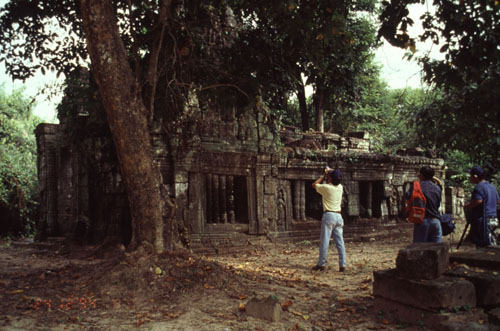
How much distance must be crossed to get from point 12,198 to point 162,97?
11.0m

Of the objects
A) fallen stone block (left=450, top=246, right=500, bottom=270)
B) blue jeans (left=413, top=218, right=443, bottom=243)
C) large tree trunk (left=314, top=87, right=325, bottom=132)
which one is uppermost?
large tree trunk (left=314, top=87, right=325, bottom=132)

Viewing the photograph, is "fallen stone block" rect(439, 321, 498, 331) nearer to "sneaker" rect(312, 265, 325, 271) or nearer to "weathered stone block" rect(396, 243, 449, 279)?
"weathered stone block" rect(396, 243, 449, 279)

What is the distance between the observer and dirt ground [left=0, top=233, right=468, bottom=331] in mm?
4852

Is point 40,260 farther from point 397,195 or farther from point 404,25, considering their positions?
point 397,195

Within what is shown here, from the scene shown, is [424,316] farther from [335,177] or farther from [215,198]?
[215,198]

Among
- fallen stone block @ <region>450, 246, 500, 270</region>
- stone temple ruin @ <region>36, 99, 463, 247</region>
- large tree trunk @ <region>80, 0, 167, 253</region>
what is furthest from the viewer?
stone temple ruin @ <region>36, 99, 463, 247</region>

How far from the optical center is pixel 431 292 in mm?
4445

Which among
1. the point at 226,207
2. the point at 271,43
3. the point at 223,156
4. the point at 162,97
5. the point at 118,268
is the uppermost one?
the point at 271,43

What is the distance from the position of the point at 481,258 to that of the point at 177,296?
151 inches

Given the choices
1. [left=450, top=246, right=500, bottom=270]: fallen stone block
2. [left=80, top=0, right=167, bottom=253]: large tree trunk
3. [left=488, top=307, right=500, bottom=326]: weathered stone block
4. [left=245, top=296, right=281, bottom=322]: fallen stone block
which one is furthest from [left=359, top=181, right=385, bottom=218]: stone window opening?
[left=245, top=296, right=281, bottom=322]: fallen stone block

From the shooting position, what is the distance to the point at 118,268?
20.1 ft

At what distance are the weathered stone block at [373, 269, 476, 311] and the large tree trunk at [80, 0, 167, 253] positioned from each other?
3.52m

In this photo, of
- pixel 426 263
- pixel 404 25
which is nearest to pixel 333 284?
→ pixel 426 263

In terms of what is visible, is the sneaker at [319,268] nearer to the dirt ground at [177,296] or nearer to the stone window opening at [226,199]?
the dirt ground at [177,296]
